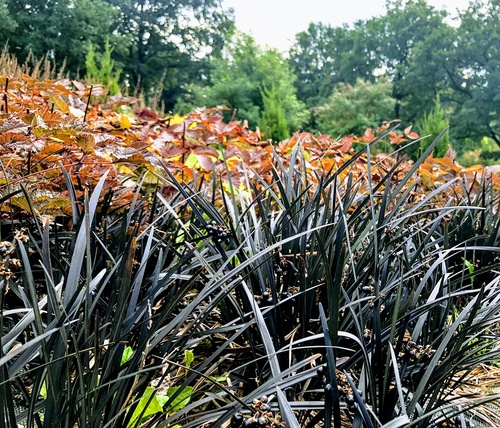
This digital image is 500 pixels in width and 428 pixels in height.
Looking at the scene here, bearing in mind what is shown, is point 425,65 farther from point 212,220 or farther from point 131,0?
point 212,220

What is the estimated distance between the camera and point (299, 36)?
35969 mm

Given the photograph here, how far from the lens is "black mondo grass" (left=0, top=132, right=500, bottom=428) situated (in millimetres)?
772

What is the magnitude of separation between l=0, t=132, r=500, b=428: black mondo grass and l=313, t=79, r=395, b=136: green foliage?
14.4m

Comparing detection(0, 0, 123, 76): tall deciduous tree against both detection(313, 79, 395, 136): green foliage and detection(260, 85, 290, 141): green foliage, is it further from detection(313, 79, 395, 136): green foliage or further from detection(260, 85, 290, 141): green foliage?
detection(313, 79, 395, 136): green foliage

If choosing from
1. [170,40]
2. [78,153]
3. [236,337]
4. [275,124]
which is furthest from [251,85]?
[236,337]

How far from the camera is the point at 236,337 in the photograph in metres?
1.05

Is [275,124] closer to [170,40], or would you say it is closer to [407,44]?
[170,40]

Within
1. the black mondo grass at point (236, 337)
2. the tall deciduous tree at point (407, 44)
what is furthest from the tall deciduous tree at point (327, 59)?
the black mondo grass at point (236, 337)

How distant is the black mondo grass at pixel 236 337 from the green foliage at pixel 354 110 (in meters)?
14.4

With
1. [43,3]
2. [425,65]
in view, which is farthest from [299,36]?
[43,3]

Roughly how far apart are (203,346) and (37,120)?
93cm

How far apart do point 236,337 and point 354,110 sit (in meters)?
18.7

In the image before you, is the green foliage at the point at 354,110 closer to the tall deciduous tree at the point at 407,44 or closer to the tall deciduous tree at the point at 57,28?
the tall deciduous tree at the point at 407,44

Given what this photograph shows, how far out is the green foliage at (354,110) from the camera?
16.8 m
